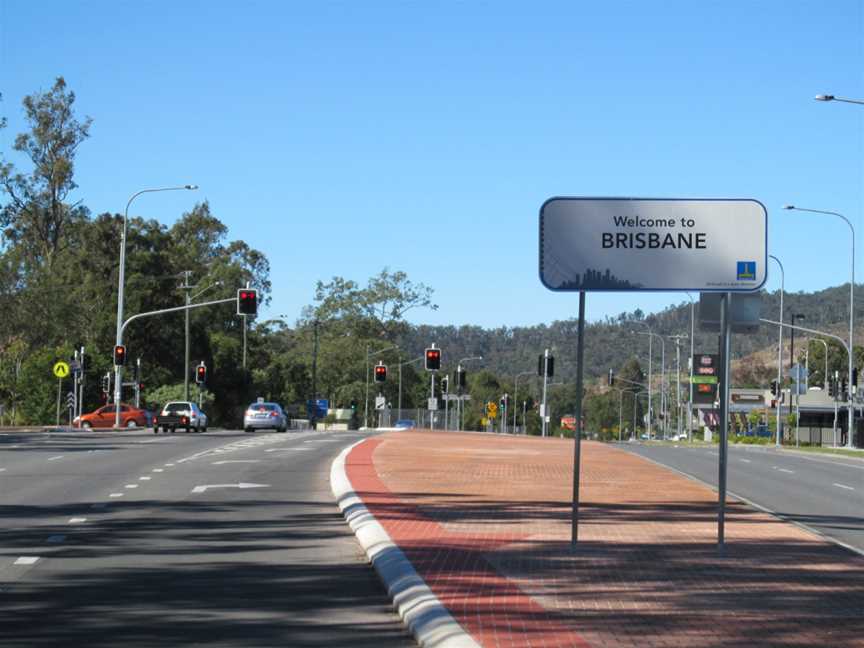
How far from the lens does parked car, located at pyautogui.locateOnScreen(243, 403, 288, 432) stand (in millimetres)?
57281

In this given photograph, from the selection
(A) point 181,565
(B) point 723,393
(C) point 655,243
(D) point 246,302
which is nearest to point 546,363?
(D) point 246,302

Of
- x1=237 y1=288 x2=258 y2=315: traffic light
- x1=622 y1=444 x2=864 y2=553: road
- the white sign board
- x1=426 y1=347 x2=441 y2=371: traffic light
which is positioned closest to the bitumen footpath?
x1=622 y1=444 x2=864 y2=553: road

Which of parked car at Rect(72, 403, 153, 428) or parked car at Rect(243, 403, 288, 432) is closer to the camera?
parked car at Rect(243, 403, 288, 432)

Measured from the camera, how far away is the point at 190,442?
40.3m

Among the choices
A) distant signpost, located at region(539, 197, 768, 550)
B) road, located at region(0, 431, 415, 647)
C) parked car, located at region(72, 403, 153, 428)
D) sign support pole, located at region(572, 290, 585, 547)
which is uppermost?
distant signpost, located at region(539, 197, 768, 550)

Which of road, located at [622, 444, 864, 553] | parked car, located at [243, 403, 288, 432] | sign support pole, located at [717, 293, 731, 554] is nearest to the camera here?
sign support pole, located at [717, 293, 731, 554]

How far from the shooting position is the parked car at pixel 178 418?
56.7 meters

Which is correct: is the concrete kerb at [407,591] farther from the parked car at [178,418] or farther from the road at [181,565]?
the parked car at [178,418]

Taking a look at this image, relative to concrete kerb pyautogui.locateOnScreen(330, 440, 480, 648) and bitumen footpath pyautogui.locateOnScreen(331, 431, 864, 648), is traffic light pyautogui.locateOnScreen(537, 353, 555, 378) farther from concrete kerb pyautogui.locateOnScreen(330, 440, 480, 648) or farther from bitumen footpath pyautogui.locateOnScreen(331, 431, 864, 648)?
concrete kerb pyautogui.locateOnScreen(330, 440, 480, 648)

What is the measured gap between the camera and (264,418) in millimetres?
57469

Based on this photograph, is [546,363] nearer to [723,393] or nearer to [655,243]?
[655,243]

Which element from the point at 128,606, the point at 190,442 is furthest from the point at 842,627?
the point at 190,442

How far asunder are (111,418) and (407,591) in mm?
55039

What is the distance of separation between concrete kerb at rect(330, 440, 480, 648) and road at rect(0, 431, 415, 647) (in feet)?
0.46
